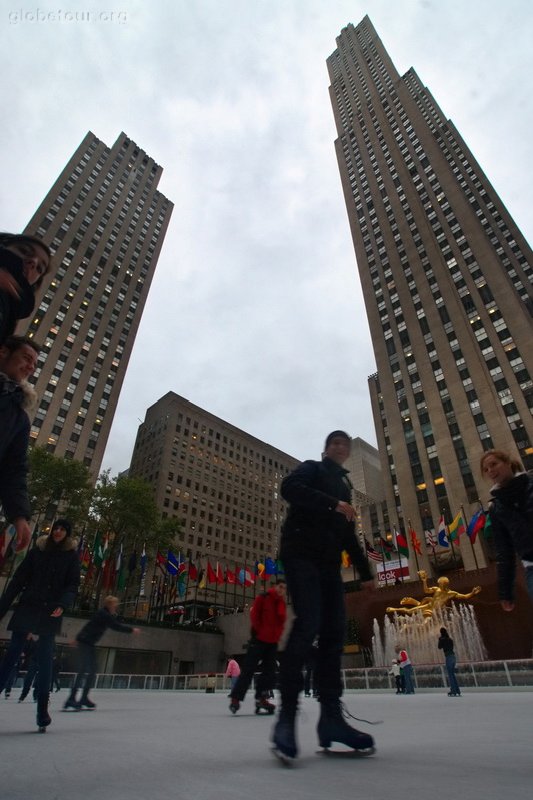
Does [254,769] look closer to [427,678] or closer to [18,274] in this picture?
[18,274]

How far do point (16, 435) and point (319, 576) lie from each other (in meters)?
2.28

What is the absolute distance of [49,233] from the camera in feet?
253

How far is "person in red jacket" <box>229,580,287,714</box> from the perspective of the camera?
21.6 ft

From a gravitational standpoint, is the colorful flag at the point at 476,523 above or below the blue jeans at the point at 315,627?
above

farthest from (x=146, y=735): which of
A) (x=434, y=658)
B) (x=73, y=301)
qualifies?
(x=73, y=301)

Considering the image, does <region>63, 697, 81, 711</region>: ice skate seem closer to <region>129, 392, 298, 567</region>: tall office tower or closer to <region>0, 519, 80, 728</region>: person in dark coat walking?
<region>0, 519, 80, 728</region>: person in dark coat walking

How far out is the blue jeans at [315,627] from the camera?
8.59ft

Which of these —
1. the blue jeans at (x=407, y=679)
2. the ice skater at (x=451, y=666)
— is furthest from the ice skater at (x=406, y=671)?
the ice skater at (x=451, y=666)

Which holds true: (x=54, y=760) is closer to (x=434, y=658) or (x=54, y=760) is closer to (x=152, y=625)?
(x=434, y=658)

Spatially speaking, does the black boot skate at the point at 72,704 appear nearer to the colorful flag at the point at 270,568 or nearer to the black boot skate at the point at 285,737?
the black boot skate at the point at 285,737

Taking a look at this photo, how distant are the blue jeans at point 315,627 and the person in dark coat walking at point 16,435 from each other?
182 centimetres

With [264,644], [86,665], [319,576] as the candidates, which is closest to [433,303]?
[264,644]

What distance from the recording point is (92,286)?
79.1m

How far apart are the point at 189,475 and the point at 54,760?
86.1 metres
